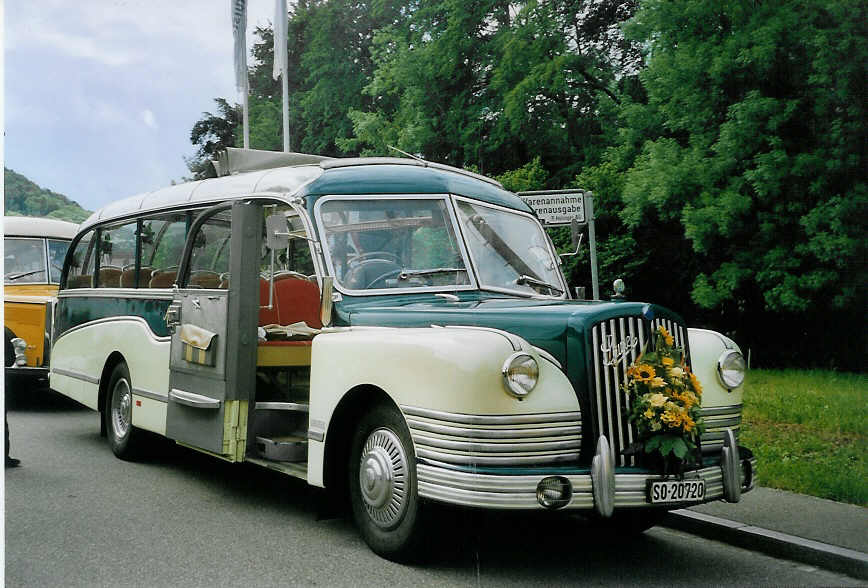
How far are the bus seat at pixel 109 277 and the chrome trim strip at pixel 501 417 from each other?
211 inches

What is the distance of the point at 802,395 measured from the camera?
12.2 m

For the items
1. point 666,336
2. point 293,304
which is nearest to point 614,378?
point 666,336

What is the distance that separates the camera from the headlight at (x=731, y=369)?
5.96 meters

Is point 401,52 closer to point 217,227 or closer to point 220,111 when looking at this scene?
point 220,111

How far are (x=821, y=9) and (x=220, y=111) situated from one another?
2369cm

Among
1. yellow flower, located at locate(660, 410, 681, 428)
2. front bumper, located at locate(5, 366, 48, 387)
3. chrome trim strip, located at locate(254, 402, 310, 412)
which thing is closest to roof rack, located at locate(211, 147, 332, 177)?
chrome trim strip, located at locate(254, 402, 310, 412)

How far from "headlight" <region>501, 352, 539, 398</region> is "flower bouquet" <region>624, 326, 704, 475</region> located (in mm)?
600

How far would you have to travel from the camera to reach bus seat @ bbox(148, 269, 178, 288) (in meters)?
8.44

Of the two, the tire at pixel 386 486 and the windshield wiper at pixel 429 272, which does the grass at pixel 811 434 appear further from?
the tire at pixel 386 486

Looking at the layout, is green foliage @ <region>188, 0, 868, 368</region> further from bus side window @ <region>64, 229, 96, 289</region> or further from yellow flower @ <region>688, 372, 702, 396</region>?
yellow flower @ <region>688, 372, 702, 396</region>

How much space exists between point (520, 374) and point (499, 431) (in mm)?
310

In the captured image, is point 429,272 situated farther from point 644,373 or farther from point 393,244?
point 644,373

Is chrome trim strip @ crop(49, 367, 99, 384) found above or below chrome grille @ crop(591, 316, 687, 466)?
below

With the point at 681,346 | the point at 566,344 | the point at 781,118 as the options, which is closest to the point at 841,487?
the point at 681,346
